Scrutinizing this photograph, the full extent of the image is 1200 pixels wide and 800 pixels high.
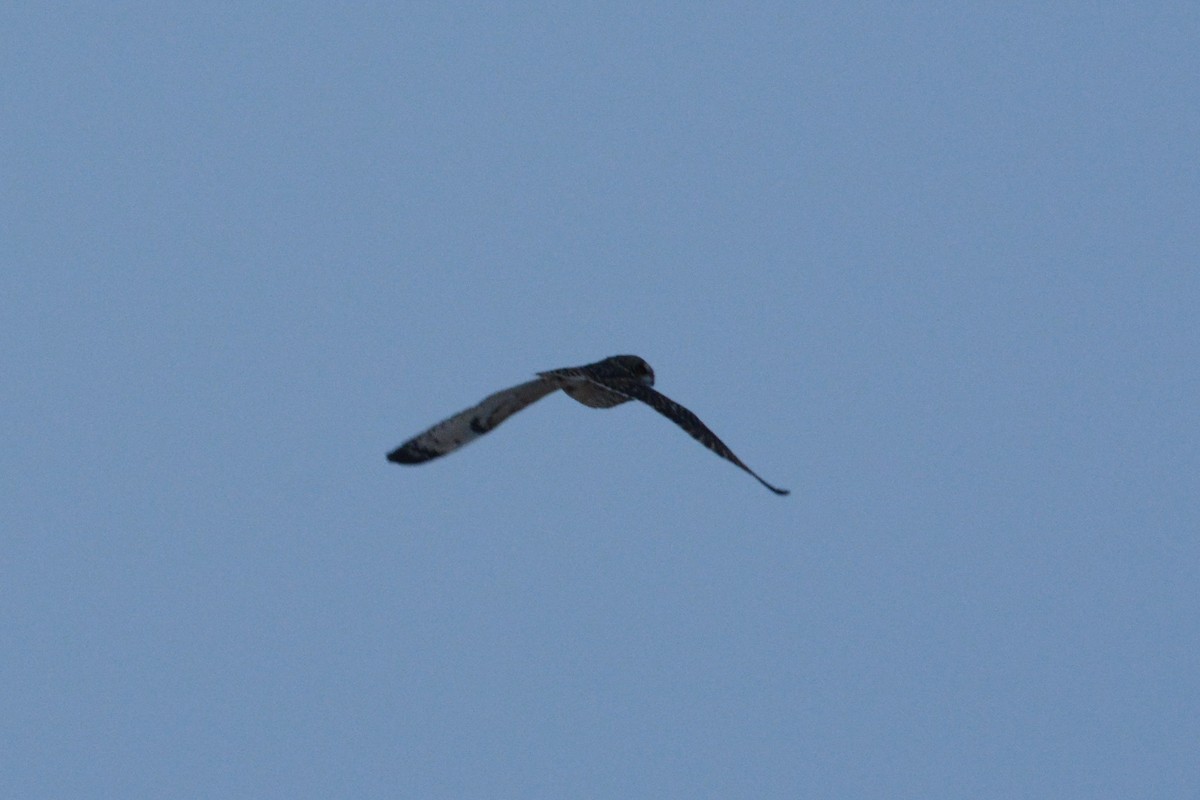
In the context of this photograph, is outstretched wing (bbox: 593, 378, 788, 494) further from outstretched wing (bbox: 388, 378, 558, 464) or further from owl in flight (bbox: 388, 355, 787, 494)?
outstretched wing (bbox: 388, 378, 558, 464)

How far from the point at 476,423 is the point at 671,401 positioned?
2989 millimetres

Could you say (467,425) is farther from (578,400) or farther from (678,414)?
(678,414)

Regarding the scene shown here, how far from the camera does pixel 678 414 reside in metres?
23.1

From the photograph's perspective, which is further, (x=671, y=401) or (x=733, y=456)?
(x=671, y=401)

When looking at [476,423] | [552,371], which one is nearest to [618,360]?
[552,371]

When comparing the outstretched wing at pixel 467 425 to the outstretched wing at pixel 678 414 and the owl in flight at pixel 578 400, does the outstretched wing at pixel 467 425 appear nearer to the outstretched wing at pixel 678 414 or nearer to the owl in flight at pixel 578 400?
the owl in flight at pixel 578 400

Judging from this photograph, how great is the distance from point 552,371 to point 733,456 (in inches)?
157

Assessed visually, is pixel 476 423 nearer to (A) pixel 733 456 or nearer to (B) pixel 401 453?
(B) pixel 401 453

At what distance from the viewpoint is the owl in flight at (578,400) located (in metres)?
22.7

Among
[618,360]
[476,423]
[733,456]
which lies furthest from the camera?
[618,360]

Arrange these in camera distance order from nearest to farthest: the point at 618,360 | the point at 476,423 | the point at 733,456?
the point at 733,456, the point at 476,423, the point at 618,360

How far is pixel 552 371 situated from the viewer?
24562mm

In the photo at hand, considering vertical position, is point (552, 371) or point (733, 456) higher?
point (552, 371)

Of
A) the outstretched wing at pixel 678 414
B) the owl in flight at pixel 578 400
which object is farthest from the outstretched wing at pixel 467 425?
the outstretched wing at pixel 678 414
